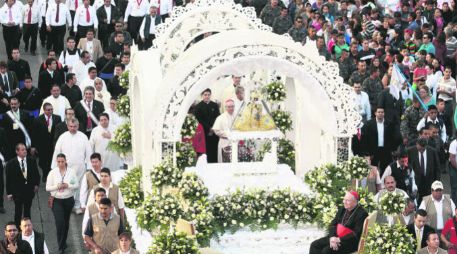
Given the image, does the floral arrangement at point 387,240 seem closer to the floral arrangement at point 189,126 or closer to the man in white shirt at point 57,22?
the floral arrangement at point 189,126

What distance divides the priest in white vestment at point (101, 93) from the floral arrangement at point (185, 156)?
209 inches

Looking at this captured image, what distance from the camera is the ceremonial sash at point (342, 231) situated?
25781 mm

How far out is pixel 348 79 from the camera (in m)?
36.0

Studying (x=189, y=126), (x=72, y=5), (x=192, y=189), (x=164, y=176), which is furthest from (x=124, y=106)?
(x=72, y=5)

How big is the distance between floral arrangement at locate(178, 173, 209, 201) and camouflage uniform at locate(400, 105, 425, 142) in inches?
267

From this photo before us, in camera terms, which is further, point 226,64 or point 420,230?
point 420,230

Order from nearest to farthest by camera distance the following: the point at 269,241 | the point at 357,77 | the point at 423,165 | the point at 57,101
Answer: the point at 269,241, the point at 423,165, the point at 57,101, the point at 357,77

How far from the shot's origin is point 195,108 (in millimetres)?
32406

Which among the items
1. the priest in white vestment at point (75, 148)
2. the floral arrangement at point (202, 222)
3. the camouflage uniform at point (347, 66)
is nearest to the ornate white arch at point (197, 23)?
the priest in white vestment at point (75, 148)

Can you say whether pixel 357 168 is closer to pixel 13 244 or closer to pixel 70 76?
pixel 13 244

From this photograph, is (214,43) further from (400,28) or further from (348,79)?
(400,28)

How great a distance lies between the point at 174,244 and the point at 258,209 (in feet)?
6.53

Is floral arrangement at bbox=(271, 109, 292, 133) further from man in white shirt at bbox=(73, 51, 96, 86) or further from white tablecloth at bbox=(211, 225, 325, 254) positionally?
man in white shirt at bbox=(73, 51, 96, 86)

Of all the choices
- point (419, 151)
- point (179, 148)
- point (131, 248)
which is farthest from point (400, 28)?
point (131, 248)
